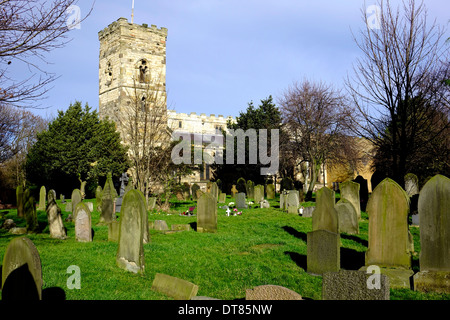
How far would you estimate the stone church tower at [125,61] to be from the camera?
3656cm

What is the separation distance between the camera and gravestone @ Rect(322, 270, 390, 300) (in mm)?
4203

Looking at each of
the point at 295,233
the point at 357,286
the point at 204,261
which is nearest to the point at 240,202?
the point at 295,233

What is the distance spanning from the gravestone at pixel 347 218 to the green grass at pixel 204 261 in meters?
0.33

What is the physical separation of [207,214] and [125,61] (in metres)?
28.3

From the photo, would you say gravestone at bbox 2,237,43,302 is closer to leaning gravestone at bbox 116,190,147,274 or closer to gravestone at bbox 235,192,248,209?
leaning gravestone at bbox 116,190,147,274

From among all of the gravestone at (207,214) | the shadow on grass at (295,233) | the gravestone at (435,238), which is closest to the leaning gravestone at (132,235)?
the gravestone at (435,238)

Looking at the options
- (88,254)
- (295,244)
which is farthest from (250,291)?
(295,244)

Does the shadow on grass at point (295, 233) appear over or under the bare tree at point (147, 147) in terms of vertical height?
under

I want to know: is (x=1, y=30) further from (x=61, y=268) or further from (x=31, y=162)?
(x=31, y=162)

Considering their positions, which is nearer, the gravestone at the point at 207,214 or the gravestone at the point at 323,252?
the gravestone at the point at 323,252

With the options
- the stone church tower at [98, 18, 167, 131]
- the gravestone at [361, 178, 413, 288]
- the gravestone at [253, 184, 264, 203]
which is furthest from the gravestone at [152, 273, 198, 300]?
the stone church tower at [98, 18, 167, 131]

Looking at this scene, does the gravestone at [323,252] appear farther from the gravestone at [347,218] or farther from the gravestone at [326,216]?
the gravestone at [347,218]

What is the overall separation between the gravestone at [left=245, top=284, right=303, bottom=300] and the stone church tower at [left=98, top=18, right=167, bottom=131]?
3302 cm

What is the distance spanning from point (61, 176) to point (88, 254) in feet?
83.8
